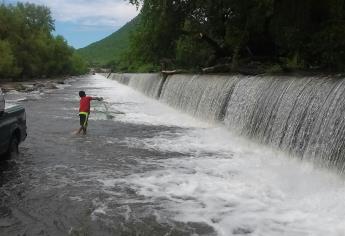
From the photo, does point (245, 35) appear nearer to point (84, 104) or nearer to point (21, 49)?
point (84, 104)

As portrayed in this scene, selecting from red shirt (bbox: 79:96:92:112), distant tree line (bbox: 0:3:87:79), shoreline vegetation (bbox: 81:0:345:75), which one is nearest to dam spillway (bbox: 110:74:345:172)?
shoreline vegetation (bbox: 81:0:345:75)

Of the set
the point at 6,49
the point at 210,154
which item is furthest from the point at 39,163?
the point at 6,49

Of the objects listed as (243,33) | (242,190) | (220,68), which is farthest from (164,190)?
(220,68)

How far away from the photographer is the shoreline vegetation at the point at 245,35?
23.3m

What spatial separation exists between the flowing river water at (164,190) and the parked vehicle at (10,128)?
0.37 metres

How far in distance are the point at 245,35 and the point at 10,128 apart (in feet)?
68.2

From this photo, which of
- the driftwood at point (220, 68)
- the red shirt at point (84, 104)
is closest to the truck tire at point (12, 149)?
the red shirt at point (84, 104)

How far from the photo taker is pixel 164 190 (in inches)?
396

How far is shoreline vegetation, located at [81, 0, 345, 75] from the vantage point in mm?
23297

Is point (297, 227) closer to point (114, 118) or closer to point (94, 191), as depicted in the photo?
point (94, 191)

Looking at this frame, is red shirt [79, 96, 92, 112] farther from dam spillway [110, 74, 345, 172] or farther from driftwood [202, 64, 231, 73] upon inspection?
driftwood [202, 64, 231, 73]

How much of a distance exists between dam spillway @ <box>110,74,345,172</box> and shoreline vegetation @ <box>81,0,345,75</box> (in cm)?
335

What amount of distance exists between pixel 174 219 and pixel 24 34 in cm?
8536

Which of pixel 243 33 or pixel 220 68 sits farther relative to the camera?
pixel 220 68
